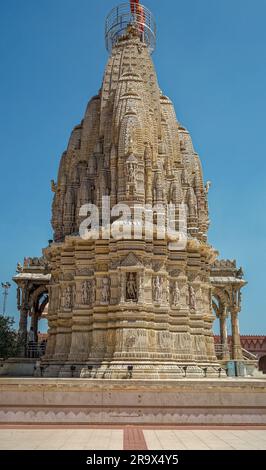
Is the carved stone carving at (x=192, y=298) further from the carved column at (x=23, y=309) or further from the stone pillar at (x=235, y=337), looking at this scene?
the carved column at (x=23, y=309)

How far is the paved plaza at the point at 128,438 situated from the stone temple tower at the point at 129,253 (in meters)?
9.08

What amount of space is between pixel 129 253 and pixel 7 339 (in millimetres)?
22040

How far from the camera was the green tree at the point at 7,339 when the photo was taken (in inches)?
1624

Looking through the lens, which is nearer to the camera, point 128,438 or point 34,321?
point 128,438

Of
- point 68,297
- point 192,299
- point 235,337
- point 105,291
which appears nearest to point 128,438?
point 105,291

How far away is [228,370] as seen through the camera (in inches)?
1363

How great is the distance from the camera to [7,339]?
4247 cm

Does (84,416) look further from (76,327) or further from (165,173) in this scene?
(165,173)

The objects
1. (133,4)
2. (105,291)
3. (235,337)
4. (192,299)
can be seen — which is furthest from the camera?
(235,337)

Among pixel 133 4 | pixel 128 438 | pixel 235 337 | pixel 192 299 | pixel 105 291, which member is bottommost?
pixel 128 438

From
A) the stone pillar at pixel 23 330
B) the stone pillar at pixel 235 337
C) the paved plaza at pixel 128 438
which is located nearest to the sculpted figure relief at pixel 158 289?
the paved plaza at pixel 128 438

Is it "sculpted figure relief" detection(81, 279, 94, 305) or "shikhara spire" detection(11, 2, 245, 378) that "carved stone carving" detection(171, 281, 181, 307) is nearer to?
"shikhara spire" detection(11, 2, 245, 378)

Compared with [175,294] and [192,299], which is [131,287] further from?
[192,299]
